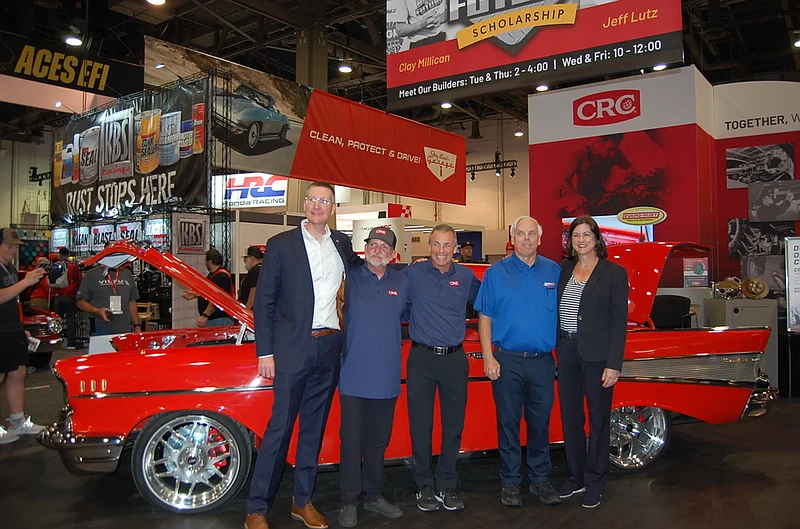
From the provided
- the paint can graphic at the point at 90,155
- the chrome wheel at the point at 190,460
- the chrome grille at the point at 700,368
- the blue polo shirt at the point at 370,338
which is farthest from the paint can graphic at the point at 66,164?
the chrome grille at the point at 700,368

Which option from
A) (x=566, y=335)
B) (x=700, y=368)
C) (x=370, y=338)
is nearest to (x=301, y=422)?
(x=370, y=338)

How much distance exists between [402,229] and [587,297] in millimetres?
11552

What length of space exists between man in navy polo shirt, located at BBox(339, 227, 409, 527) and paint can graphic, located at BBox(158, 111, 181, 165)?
269 inches

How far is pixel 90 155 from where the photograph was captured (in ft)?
36.9

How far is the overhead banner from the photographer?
7930 millimetres

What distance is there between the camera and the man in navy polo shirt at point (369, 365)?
129 inches

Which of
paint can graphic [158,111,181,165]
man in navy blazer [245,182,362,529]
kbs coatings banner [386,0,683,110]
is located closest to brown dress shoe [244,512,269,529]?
man in navy blazer [245,182,362,529]

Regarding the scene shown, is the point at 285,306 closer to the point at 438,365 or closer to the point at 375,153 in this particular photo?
the point at 438,365

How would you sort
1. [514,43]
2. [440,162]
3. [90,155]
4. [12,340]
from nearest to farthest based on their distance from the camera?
[12,340], [514,43], [440,162], [90,155]

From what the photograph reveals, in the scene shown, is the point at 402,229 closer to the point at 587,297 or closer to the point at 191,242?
the point at 191,242

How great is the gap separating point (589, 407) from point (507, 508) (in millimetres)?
746

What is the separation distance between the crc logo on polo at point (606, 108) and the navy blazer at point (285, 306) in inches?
276

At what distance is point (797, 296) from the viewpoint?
23.2 feet

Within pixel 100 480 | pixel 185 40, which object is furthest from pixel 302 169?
pixel 185 40
